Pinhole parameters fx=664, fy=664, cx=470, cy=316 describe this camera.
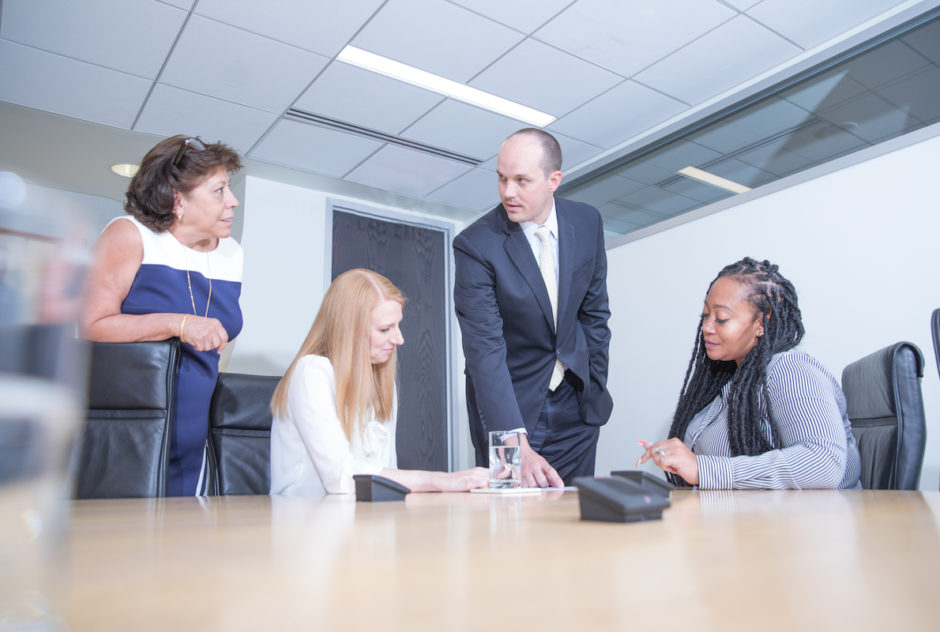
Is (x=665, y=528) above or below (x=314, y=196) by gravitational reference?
below

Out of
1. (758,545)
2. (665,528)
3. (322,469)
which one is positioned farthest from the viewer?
(322,469)

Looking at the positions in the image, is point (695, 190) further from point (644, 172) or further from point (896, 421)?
point (896, 421)

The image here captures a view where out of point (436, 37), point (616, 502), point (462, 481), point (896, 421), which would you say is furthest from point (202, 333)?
point (436, 37)

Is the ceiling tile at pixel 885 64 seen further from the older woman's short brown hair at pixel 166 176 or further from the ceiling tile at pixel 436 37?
the older woman's short brown hair at pixel 166 176

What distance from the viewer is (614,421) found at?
4082 mm

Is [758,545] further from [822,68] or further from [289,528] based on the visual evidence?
[822,68]

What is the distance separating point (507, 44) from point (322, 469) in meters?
2.47

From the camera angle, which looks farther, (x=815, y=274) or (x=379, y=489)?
(x=815, y=274)

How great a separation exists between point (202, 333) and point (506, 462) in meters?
0.82

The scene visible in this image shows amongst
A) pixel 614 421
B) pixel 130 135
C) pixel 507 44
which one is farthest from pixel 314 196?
pixel 614 421

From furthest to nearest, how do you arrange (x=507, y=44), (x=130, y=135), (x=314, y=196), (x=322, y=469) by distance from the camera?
(x=314, y=196) < (x=130, y=135) < (x=507, y=44) < (x=322, y=469)

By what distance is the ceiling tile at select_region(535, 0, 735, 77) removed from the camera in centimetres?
299

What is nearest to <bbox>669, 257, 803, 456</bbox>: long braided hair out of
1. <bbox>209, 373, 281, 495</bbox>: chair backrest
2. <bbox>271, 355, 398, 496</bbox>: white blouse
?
<bbox>271, 355, 398, 496</bbox>: white blouse

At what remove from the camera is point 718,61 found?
11.1ft
